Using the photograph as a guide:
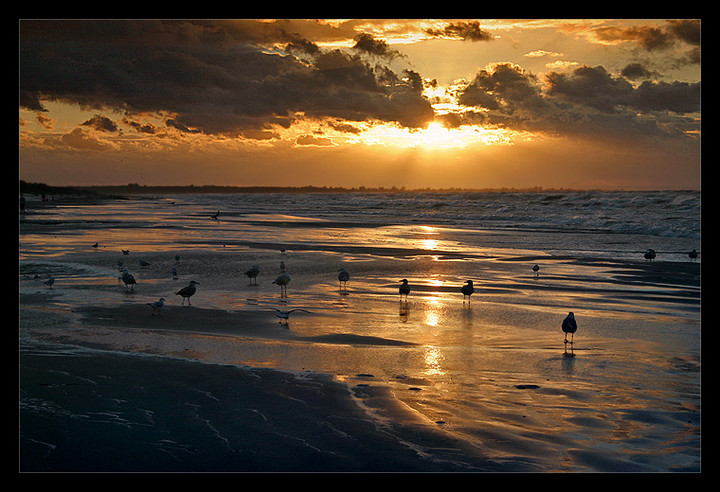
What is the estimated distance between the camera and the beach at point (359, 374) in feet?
19.1

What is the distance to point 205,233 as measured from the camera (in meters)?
36.7

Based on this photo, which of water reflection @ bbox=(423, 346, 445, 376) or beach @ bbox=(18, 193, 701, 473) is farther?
water reflection @ bbox=(423, 346, 445, 376)

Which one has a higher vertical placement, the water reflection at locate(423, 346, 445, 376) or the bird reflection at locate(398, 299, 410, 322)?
the bird reflection at locate(398, 299, 410, 322)

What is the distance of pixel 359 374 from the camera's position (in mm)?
8484

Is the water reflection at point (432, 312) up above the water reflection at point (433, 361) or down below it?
above

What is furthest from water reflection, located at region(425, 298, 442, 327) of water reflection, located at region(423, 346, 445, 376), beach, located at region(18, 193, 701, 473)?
water reflection, located at region(423, 346, 445, 376)

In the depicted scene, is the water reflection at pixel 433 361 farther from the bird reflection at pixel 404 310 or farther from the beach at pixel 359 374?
the bird reflection at pixel 404 310

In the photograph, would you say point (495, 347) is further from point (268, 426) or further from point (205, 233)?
point (205, 233)

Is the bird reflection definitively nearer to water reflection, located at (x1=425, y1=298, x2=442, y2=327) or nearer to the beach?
the beach

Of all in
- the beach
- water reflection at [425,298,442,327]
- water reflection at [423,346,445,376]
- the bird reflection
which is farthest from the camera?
the bird reflection

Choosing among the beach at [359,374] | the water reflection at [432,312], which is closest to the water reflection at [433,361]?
the beach at [359,374]

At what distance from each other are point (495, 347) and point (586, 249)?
65.9 ft

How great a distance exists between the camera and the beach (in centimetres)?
584
